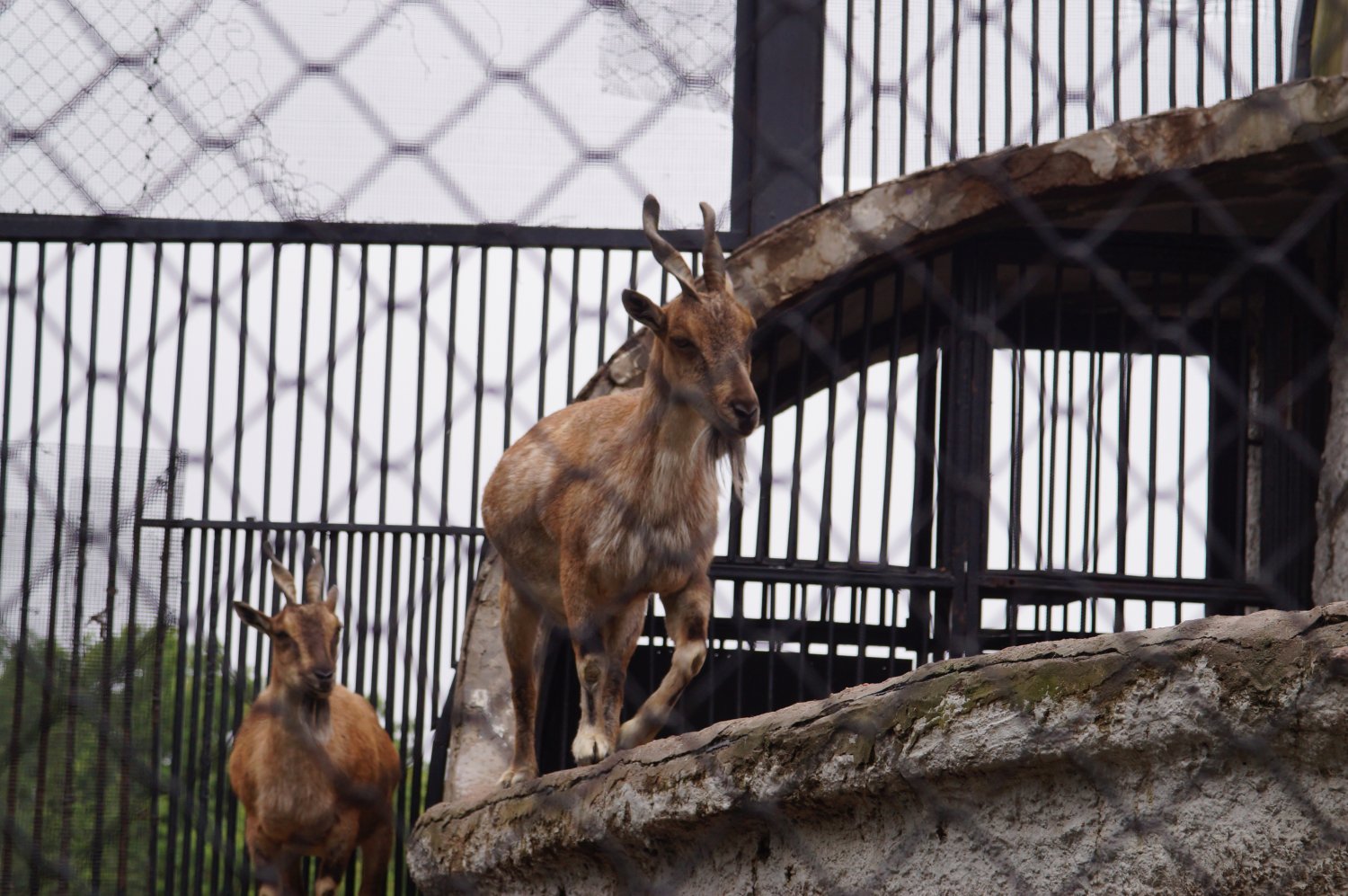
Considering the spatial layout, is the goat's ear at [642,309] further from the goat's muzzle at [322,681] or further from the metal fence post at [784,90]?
the goat's muzzle at [322,681]

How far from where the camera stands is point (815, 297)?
5.24 metres

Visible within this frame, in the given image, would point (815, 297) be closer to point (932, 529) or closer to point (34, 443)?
point (932, 529)

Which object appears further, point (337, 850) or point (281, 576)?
point (337, 850)

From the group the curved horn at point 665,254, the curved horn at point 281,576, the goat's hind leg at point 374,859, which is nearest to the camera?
the curved horn at point 665,254

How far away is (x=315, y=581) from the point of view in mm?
5906

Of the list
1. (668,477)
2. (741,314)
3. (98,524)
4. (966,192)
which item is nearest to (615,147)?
(741,314)

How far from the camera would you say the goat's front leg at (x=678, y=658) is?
4090 mm

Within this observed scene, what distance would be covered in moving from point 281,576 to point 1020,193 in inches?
120

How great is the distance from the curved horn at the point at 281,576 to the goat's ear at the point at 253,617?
0.11 metres

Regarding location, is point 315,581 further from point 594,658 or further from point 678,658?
point 678,658

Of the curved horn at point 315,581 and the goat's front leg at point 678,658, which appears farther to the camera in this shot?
the curved horn at point 315,581

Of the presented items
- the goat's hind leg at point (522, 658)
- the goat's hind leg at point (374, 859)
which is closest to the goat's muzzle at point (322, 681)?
the goat's hind leg at point (374, 859)

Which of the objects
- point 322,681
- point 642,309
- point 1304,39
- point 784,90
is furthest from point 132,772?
point 1304,39

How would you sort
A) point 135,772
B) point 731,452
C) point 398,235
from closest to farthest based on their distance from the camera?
point 731,452, point 398,235, point 135,772
